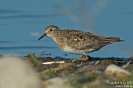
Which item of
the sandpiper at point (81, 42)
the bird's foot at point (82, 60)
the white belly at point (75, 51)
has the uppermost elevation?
the sandpiper at point (81, 42)

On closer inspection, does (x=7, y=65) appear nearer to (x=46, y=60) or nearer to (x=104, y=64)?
(x=104, y=64)

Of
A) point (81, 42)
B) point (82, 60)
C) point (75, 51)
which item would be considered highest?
point (81, 42)

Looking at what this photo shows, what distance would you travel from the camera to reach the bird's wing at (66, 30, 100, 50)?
12266 millimetres

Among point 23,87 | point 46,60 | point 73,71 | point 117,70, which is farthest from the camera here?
point 46,60

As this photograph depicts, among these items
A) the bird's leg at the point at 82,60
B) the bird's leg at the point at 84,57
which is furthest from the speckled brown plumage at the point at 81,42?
the bird's leg at the point at 82,60

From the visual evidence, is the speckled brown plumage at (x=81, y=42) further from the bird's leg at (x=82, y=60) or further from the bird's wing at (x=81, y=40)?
the bird's leg at (x=82, y=60)

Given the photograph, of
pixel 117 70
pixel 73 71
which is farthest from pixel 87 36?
pixel 117 70

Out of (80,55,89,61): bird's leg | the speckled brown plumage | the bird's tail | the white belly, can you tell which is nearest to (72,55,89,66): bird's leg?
(80,55,89,61): bird's leg

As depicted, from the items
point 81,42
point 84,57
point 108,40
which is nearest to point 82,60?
point 84,57

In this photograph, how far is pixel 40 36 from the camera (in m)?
13.9

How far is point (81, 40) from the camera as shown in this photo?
40.7 feet

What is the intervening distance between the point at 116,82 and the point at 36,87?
122 cm

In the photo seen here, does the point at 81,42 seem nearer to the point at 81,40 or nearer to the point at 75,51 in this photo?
the point at 81,40

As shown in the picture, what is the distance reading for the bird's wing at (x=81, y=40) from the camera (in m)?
12.3
